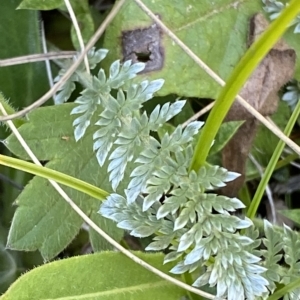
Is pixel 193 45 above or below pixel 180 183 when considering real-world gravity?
above

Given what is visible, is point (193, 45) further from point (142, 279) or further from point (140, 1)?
point (142, 279)

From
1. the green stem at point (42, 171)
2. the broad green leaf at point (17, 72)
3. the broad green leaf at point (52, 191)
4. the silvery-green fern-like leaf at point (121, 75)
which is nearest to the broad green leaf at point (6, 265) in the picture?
the broad green leaf at point (17, 72)

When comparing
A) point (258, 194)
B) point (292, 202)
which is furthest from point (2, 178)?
point (292, 202)

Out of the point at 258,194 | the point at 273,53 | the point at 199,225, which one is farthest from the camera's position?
the point at 273,53

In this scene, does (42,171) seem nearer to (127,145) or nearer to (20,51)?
(127,145)

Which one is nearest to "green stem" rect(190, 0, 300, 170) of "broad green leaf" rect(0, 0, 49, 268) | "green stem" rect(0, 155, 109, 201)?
"green stem" rect(0, 155, 109, 201)

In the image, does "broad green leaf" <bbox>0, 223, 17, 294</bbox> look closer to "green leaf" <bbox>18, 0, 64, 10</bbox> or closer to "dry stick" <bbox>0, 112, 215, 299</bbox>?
"dry stick" <bbox>0, 112, 215, 299</bbox>
